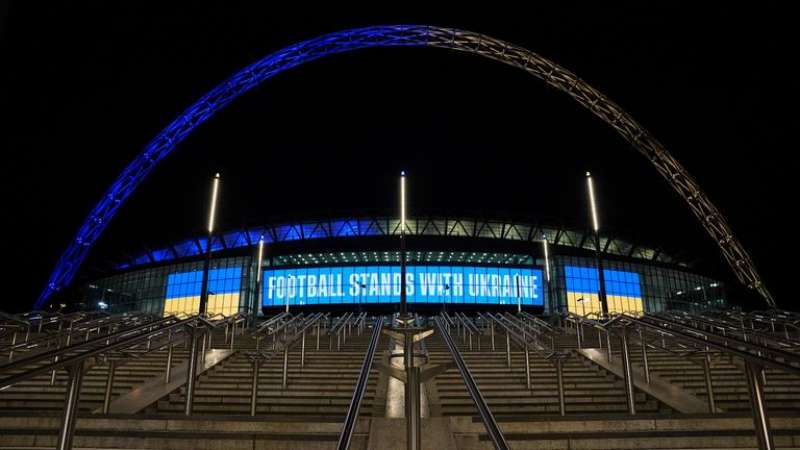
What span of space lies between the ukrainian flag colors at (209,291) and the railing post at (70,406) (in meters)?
51.1

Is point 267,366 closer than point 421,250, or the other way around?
point 267,366

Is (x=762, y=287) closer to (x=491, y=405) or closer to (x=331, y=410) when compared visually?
(x=491, y=405)

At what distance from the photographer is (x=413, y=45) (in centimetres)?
3544

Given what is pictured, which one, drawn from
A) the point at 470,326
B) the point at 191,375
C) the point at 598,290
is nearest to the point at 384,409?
the point at 191,375

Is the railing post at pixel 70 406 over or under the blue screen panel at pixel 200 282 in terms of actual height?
under

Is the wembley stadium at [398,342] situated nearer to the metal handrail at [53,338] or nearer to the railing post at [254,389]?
the railing post at [254,389]

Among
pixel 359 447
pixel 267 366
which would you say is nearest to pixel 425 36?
pixel 267 366

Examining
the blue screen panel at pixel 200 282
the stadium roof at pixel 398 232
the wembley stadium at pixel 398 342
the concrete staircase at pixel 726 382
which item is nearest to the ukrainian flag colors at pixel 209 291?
the blue screen panel at pixel 200 282

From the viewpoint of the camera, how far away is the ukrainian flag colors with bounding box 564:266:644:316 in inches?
2064

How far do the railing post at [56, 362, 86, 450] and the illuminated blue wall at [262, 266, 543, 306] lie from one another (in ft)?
154

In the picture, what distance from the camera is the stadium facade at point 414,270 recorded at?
51.7 metres

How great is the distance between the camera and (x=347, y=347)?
1677 cm

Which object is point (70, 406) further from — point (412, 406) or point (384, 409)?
point (384, 409)

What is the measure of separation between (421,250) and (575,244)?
64.2 ft
